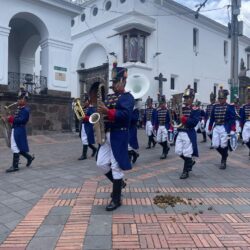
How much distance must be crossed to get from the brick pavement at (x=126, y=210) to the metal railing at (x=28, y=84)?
347 inches

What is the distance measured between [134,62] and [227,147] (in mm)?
15014

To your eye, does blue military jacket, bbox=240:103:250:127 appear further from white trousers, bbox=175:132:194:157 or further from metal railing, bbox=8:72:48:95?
metal railing, bbox=8:72:48:95

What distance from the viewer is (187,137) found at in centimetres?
758

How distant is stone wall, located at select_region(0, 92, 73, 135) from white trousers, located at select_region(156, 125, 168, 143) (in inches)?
273

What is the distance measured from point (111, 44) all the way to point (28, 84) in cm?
937

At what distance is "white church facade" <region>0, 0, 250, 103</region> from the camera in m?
17.2

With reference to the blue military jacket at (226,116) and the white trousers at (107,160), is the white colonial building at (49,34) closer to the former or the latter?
the blue military jacket at (226,116)

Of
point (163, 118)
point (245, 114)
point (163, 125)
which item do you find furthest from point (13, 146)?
point (245, 114)

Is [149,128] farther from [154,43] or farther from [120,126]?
[154,43]

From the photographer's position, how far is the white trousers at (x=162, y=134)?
34.6 ft

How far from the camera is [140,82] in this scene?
31.1 ft

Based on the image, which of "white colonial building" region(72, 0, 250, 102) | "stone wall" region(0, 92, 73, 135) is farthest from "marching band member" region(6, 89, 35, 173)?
"white colonial building" region(72, 0, 250, 102)

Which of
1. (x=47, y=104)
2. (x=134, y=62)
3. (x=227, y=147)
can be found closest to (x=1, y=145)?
(x=47, y=104)

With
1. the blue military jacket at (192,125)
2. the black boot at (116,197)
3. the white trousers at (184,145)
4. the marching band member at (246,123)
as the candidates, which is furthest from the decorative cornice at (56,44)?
the black boot at (116,197)
